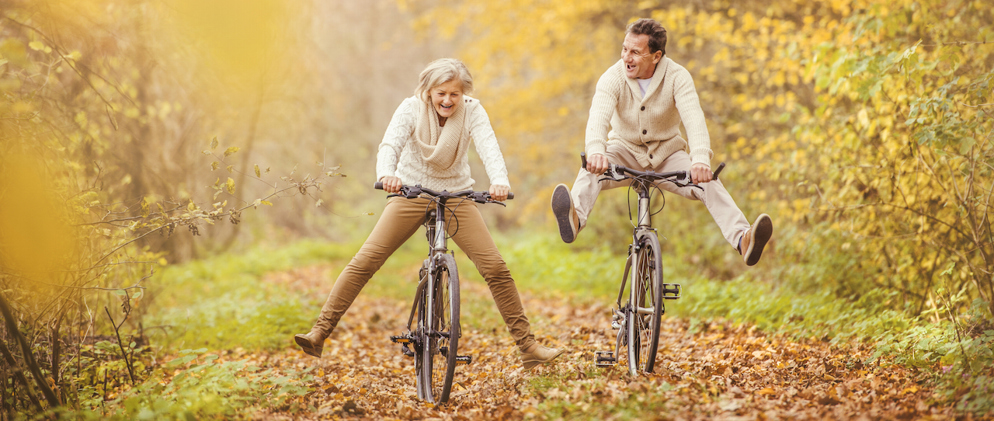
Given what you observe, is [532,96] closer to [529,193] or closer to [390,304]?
[390,304]

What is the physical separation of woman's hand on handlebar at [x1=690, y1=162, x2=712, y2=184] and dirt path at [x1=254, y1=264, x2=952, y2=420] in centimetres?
110

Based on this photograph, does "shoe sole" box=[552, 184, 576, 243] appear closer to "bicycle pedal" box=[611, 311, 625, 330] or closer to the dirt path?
"bicycle pedal" box=[611, 311, 625, 330]

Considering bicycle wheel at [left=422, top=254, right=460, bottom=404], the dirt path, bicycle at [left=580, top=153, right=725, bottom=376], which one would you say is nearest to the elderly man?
bicycle at [left=580, top=153, right=725, bottom=376]

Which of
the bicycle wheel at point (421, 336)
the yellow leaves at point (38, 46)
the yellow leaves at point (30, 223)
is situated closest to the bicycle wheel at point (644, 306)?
the bicycle wheel at point (421, 336)

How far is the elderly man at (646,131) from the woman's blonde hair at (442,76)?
0.78 meters

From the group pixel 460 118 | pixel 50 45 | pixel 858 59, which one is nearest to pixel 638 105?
pixel 460 118

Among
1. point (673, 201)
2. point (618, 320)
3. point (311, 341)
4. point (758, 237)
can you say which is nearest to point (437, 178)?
point (311, 341)

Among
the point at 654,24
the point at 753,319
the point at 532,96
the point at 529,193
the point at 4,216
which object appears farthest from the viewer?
the point at 529,193

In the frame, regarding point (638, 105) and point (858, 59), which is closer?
point (638, 105)

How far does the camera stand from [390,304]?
9.94 metres

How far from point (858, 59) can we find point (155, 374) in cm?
580

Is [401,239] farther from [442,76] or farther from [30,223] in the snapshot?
[30,223]

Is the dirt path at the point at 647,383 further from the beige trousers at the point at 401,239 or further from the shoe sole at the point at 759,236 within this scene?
the shoe sole at the point at 759,236

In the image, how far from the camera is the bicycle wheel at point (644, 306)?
159 inches
